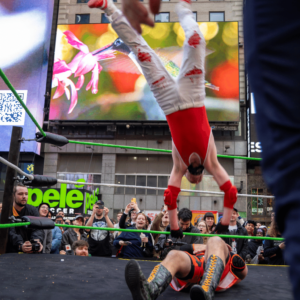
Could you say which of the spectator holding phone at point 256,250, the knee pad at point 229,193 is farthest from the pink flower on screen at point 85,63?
the knee pad at point 229,193

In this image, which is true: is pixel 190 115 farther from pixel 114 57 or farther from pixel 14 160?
pixel 114 57

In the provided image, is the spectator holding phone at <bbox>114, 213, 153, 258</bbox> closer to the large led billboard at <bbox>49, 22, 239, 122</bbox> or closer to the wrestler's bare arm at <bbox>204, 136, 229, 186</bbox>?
the wrestler's bare arm at <bbox>204, 136, 229, 186</bbox>

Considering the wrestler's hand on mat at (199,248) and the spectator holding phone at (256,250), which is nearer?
the wrestler's hand on mat at (199,248)

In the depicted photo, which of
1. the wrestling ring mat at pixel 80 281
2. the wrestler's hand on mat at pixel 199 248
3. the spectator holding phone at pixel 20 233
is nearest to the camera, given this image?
the wrestling ring mat at pixel 80 281

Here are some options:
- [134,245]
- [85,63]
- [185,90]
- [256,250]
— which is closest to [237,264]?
[185,90]

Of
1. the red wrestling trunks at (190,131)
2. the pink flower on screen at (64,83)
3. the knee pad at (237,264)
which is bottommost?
the knee pad at (237,264)

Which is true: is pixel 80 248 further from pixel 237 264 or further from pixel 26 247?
pixel 237 264

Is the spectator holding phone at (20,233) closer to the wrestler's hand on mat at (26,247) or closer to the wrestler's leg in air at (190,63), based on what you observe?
the wrestler's hand on mat at (26,247)

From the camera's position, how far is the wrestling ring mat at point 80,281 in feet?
5.23

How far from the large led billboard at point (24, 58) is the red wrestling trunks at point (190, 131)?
12522 millimetres

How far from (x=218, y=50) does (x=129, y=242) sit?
39.0 ft

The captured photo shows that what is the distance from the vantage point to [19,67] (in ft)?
44.8

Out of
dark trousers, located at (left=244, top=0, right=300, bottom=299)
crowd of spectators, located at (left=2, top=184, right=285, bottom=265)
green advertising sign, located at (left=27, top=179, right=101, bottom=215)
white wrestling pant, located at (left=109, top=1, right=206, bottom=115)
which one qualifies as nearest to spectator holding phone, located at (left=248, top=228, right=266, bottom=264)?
crowd of spectators, located at (left=2, top=184, right=285, bottom=265)

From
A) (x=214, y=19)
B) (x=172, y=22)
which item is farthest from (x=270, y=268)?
(x=214, y=19)
